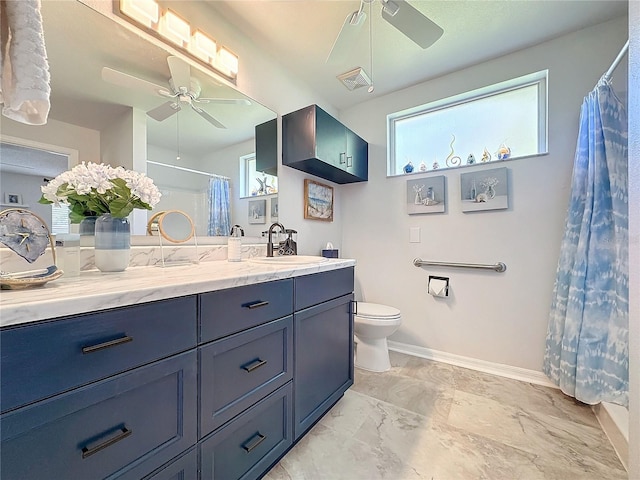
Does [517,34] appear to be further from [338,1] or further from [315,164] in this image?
[315,164]

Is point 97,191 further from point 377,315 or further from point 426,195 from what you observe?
point 426,195

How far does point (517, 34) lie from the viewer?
5.75 feet

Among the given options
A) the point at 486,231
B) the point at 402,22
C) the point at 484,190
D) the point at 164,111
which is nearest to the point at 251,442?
the point at 164,111

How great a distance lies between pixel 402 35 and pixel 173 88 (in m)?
1.48

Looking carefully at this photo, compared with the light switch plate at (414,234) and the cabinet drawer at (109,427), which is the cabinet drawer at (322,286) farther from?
the light switch plate at (414,234)

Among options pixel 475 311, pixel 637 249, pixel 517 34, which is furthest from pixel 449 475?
pixel 517 34

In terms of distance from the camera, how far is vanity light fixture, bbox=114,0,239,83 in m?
1.23

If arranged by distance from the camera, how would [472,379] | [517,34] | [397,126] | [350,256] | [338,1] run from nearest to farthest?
[338,1] < [517,34] < [472,379] < [397,126] < [350,256]

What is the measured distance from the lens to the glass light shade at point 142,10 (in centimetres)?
120

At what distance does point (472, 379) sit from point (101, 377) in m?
2.19

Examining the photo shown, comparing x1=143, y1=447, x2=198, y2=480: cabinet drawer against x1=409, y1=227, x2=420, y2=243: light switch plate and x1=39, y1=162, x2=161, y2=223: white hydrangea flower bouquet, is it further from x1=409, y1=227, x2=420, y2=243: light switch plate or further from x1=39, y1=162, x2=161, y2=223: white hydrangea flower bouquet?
x1=409, y1=227, x2=420, y2=243: light switch plate

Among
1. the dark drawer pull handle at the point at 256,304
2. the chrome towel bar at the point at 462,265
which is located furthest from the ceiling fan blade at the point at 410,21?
the chrome towel bar at the point at 462,265

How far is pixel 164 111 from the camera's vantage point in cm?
137

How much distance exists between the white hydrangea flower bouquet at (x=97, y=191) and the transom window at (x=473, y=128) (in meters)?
2.05
